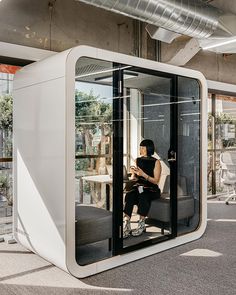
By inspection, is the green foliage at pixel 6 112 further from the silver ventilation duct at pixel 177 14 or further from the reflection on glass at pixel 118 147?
the silver ventilation duct at pixel 177 14

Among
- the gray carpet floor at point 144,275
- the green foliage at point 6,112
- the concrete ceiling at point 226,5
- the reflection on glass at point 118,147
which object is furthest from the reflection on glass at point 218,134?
the green foliage at point 6,112

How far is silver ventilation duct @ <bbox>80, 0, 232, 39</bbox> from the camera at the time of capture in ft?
10.5

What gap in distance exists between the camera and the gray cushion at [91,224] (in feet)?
→ 10.6

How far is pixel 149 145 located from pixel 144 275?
150cm

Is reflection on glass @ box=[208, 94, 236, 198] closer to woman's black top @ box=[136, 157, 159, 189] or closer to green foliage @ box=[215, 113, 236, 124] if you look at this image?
green foliage @ box=[215, 113, 236, 124]

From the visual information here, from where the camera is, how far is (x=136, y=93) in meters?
3.76

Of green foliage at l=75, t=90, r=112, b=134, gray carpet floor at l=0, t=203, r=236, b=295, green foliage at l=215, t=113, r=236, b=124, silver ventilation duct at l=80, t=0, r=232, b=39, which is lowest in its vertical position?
gray carpet floor at l=0, t=203, r=236, b=295

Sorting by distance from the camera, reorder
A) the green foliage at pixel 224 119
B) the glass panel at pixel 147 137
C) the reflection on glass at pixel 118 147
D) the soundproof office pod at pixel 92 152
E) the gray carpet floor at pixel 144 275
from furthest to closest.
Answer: the green foliage at pixel 224 119 < the glass panel at pixel 147 137 < the reflection on glass at pixel 118 147 < the soundproof office pod at pixel 92 152 < the gray carpet floor at pixel 144 275

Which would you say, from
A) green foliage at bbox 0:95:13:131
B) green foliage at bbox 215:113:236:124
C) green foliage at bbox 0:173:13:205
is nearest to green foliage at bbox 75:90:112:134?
green foliage at bbox 0:95:13:131

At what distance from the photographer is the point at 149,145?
3.97m

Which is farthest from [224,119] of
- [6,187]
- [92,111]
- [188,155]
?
[6,187]

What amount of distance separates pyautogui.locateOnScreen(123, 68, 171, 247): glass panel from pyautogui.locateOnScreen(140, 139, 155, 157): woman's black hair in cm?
4

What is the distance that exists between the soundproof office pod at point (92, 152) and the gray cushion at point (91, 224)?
1 centimetres

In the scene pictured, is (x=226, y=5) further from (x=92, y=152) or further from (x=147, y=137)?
(x=92, y=152)
